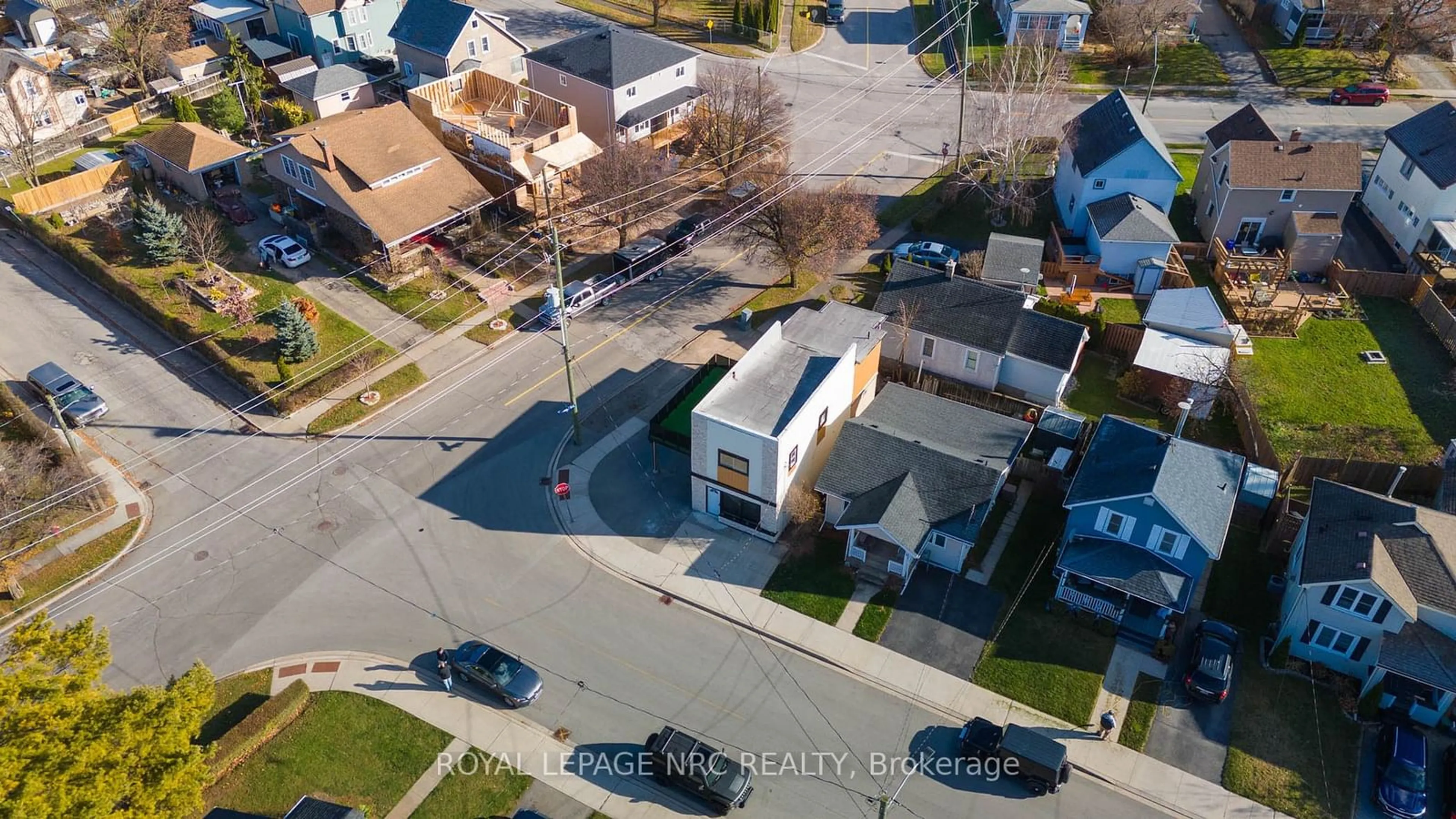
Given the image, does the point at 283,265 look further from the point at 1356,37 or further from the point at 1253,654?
the point at 1356,37

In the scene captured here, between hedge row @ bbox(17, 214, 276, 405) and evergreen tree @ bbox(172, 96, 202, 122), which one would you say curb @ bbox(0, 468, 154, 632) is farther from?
evergreen tree @ bbox(172, 96, 202, 122)

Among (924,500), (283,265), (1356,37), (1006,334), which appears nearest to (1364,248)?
(1006,334)

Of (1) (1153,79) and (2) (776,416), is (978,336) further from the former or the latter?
(1) (1153,79)

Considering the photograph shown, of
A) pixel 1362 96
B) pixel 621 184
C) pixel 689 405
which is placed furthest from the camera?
pixel 1362 96

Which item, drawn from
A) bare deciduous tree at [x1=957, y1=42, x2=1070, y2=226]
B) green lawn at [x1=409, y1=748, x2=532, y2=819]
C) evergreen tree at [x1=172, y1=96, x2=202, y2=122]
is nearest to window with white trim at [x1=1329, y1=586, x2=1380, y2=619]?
green lawn at [x1=409, y1=748, x2=532, y2=819]

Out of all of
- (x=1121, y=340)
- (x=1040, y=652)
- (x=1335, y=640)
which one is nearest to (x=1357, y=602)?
(x=1335, y=640)

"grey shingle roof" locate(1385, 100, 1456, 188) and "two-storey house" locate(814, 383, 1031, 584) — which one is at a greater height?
"grey shingle roof" locate(1385, 100, 1456, 188)
